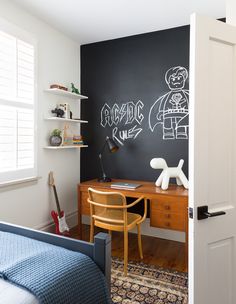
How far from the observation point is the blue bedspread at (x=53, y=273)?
1014mm

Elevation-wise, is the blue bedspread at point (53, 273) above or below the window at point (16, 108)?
below

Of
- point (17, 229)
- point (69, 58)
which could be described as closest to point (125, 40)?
point (69, 58)

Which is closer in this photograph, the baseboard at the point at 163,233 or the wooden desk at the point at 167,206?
the wooden desk at the point at 167,206

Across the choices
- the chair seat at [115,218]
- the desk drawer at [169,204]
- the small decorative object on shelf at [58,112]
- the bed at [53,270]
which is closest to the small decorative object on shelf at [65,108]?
the small decorative object on shelf at [58,112]

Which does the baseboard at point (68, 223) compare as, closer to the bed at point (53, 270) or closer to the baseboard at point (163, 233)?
the baseboard at point (163, 233)

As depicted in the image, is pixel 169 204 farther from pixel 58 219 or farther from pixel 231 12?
pixel 231 12

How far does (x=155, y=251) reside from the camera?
2.87 m

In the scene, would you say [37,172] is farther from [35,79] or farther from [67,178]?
[35,79]

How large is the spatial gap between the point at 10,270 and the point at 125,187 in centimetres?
188

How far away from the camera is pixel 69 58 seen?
3.43m

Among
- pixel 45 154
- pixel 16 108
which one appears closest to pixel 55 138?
pixel 45 154

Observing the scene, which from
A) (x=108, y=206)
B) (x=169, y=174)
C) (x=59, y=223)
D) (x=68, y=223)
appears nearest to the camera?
(x=108, y=206)

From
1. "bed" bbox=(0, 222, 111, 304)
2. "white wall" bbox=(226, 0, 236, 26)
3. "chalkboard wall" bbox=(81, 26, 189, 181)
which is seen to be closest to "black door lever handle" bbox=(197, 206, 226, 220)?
"bed" bbox=(0, 222, 111, 304)

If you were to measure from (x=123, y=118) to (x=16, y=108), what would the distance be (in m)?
1.39
